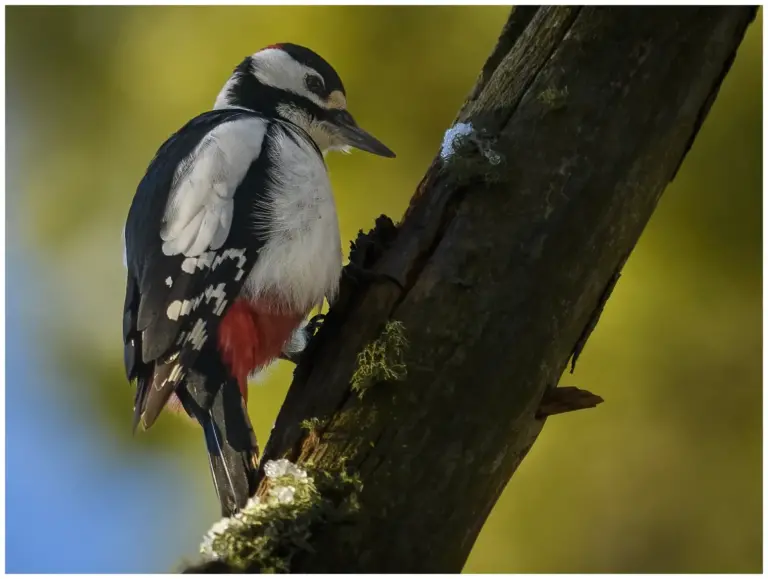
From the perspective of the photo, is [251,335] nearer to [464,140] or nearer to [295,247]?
[295,247]

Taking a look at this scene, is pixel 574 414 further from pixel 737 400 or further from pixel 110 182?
pixel 110 182

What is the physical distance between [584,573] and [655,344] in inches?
24.6

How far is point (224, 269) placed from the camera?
3.92 ft

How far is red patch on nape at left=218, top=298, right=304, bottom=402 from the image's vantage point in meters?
1.20

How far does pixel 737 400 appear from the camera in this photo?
59.7 inches

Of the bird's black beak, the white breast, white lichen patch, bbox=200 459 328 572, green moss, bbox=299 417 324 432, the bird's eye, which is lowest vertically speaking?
white lichen patch, bbox=200 459 328 572

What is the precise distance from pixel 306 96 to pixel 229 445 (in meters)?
0.67

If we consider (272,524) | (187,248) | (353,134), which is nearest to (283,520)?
(272,524)

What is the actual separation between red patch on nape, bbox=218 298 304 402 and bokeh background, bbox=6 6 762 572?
16cm

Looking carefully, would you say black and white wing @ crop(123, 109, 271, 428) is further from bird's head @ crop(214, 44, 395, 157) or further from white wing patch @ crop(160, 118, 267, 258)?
bird's head @ crop(214, 44, 395, 157)

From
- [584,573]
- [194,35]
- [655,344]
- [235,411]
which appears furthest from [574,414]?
[194,35]

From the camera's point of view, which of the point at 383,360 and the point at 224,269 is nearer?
the point at 383,360

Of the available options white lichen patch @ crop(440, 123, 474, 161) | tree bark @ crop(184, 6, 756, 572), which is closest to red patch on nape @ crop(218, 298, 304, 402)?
tree bark @ crop(184, 6, 756, 572)

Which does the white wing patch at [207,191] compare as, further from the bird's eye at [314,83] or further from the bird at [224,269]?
the bird's eye at [314,83]
